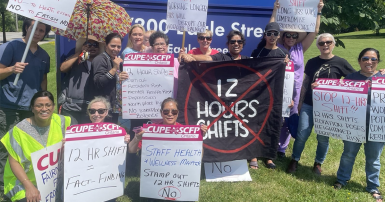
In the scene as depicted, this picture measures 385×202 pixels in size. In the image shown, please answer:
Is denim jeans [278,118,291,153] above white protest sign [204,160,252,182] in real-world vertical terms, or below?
above

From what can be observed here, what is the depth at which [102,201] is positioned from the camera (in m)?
3.37

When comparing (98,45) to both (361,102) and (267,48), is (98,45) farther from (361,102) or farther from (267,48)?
(361,102)

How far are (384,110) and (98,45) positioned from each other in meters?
3.68

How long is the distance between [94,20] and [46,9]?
0.72 metres

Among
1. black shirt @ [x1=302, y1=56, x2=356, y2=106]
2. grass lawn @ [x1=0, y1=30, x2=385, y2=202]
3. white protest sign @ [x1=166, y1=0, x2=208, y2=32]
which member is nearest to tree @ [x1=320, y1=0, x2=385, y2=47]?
black shirt @ [x1=302, y1=56, x2=356, y2=106]

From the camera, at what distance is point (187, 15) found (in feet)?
13.6

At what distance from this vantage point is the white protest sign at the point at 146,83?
3.87 metres


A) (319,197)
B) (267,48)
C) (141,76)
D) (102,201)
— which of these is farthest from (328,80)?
(102,201)

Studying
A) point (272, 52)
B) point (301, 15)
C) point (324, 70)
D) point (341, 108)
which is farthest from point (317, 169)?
point (301, 15)

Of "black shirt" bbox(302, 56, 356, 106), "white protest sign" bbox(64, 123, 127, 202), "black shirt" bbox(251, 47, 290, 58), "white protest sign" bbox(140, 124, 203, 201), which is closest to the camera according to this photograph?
"white protest sign" bbox(64, 123, 127, 202)

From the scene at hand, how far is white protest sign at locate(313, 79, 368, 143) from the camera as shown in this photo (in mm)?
3934

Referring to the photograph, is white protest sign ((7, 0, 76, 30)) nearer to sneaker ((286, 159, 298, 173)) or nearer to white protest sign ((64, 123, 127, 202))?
white protest sign ((64, 123, 127, 202))

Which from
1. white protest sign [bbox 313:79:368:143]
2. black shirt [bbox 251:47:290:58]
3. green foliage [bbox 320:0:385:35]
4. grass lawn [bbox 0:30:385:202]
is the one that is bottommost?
grass lawn [bbox 0:30:385:202]

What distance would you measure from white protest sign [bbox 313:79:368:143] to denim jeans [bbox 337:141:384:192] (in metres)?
0.13
